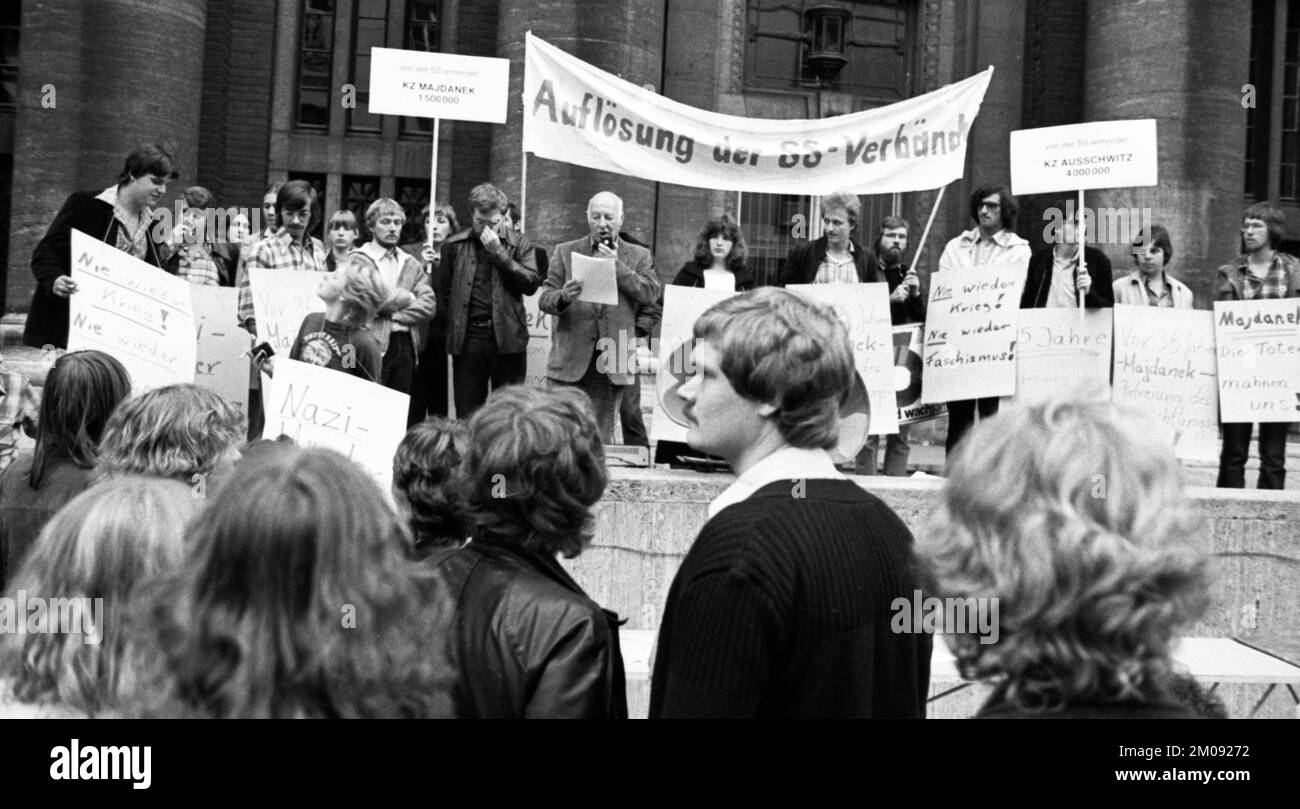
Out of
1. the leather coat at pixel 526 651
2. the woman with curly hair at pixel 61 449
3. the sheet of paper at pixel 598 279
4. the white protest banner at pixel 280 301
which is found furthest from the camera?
the white protest banner at pixel 280 301

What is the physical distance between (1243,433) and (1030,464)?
8609mm

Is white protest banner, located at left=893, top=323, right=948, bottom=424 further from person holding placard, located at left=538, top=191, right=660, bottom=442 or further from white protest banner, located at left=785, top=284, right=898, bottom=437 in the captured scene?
person holding placard, located at left=538, top=191, right=660, bottom=442

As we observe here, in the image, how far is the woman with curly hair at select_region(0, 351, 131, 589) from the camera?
4.33m

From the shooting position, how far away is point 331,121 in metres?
16.2

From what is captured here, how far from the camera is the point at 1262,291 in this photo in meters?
9.89

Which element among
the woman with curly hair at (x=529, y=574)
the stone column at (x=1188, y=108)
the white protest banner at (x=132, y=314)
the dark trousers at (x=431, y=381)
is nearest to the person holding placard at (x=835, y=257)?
the dark trousers at (x=431, y=381)

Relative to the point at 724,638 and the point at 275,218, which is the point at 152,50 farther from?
the point at 724,638

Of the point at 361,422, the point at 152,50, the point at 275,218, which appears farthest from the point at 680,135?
the point at 152,50

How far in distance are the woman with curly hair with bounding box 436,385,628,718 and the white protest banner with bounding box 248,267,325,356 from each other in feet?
18.1

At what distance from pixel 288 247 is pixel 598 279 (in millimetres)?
2048

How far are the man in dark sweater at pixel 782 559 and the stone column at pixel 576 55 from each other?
410 inches

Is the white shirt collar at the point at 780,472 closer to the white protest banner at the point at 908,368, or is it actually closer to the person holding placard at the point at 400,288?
the person holding placard at the point at 400,288

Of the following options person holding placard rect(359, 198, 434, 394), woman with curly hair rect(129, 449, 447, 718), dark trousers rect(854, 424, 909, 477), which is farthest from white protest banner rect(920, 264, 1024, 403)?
woman with curly hair rect(129, 449, 447, 718)

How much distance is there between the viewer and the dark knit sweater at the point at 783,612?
2787 millimetres
